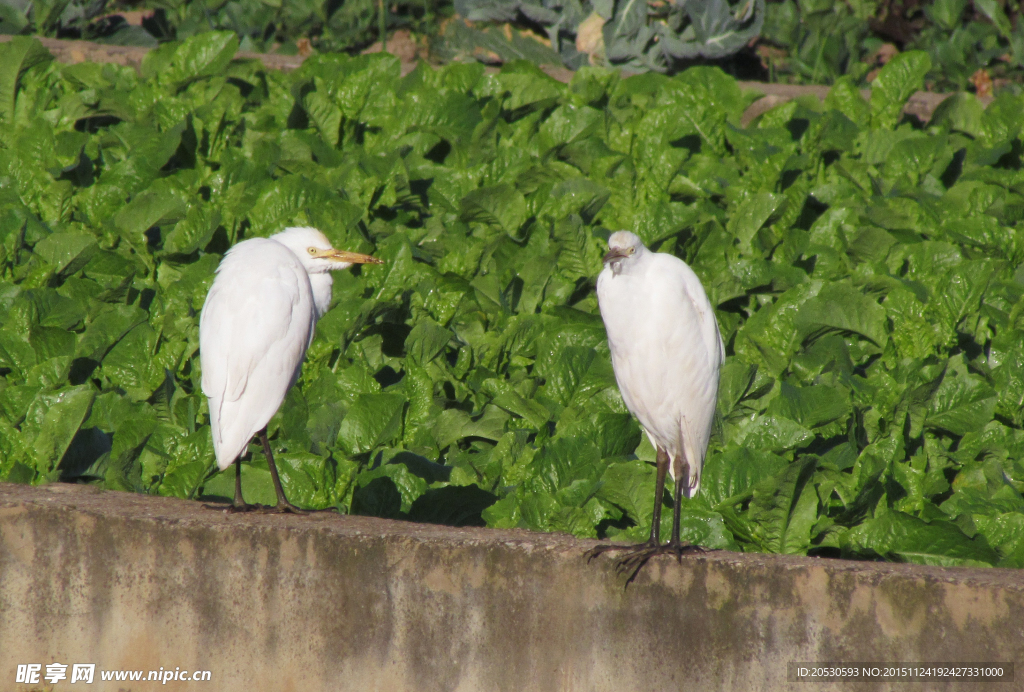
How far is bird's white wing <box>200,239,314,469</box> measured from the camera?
2.98 m

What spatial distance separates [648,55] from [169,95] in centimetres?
330

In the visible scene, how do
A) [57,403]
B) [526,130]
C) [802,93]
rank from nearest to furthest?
1. [57,403]
2. [526,130]
3. [802,93]

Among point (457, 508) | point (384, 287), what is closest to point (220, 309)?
point (457, 508)

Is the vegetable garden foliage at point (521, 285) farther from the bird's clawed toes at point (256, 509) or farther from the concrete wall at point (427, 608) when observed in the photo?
the concrete wall at point (427, 608)

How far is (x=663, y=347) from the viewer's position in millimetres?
2777

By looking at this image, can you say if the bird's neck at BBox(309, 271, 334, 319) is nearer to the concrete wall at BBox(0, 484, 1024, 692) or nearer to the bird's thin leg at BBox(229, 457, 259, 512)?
the bird's thin leg at BBox(229, 457, 259, 512)

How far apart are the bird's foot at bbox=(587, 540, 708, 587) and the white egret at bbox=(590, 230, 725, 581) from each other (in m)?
0.15

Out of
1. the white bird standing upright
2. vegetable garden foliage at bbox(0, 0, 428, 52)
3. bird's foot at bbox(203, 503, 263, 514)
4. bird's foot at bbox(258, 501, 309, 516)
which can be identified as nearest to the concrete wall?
bird's foot at bbox(203, 503, 263, 514)

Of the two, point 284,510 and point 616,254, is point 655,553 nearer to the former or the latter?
point 616,254

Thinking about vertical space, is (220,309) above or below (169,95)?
above

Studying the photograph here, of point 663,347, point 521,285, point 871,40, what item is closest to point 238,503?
point 663,347

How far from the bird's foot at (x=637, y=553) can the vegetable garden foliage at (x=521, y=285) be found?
534 mm

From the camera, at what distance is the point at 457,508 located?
10.8 feet

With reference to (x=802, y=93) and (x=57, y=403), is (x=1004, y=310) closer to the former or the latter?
(x=802, y=93)
